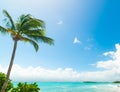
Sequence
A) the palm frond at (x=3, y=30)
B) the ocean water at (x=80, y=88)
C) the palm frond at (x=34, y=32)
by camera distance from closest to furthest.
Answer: the palm frond at (x=3, y=30)
the palm frond at (x=34, y=32)
the ocean water at (x=80, y=88)

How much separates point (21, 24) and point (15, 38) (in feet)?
3.68

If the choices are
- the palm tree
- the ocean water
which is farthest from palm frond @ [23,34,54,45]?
the ocean water

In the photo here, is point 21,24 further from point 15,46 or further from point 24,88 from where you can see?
point 24,88

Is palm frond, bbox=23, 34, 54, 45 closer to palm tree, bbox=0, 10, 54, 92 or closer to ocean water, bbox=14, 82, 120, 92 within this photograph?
palm tree, bbox=0, 10, 54, 92

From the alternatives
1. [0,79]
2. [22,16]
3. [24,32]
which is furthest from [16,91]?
[22,16]

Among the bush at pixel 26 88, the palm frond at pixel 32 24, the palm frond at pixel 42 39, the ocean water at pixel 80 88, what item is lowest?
the bush at pixel 26 88

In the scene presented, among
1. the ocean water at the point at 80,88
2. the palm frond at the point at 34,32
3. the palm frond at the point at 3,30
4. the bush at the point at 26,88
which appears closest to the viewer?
the bush at the point at 26,88

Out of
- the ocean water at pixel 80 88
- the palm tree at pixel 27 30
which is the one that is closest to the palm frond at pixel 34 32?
the palm tree at pixel 27 30

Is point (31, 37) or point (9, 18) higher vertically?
point (9, 18)

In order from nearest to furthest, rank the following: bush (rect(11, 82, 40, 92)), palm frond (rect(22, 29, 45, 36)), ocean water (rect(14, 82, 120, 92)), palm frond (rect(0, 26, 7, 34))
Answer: bush (rect(11, 82, 40, 92))
palm frond (rect(0, 26, 7, 34))
palm frond (rect(22, 29, 45, 36))
ocean water (rect(14, 82, 120, 92))

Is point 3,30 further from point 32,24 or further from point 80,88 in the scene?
point 80,88

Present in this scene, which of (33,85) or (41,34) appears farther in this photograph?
(41,34)

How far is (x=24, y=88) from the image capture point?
15820 millimetres

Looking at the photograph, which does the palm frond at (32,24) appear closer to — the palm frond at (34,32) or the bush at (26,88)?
the palm frond at (34,32)
